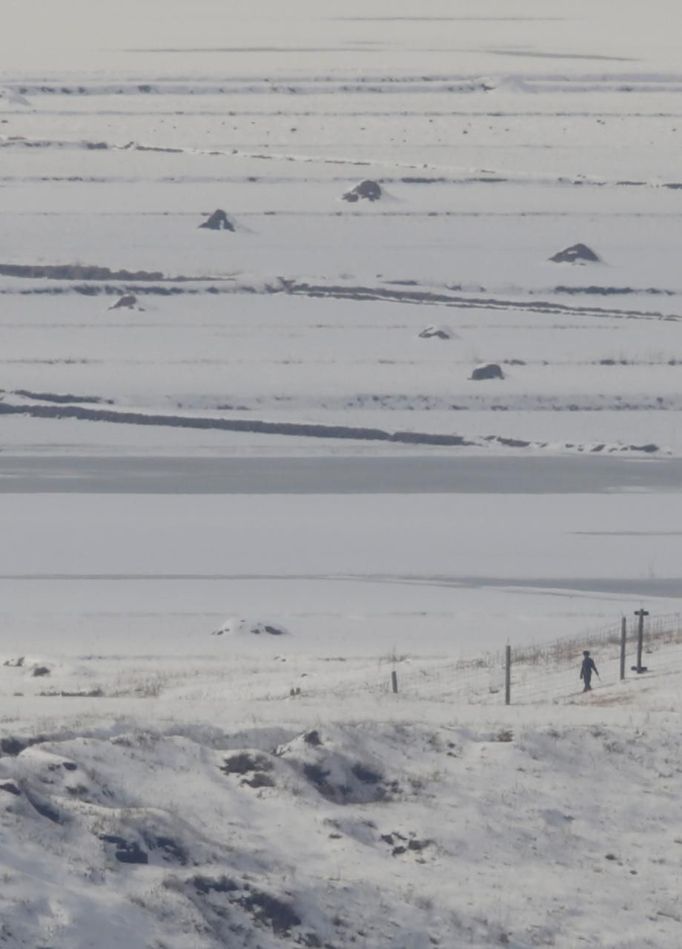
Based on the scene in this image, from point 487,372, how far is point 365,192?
1410 centimetres

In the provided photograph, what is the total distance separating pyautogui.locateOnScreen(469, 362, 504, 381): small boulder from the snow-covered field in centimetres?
6

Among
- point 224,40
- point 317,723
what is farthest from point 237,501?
point 224,40

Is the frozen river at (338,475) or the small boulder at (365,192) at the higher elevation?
Result: the small boulder at (365,192)

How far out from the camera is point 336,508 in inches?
1041

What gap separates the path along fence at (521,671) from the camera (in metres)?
16.6

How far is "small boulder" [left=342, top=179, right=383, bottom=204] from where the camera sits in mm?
46031

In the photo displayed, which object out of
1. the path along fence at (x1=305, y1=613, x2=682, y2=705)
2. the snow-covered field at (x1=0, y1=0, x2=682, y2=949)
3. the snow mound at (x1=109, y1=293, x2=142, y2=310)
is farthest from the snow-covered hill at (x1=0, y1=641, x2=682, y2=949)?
the snow mound at (x1=109, y1=293, x2=142, y2=310)

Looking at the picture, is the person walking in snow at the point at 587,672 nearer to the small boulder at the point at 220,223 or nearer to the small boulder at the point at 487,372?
the small boulder at the point at 487,372

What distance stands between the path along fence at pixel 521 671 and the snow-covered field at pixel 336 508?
3.4 inches

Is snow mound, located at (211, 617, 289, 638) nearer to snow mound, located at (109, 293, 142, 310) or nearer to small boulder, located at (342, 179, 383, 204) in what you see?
snow mound, located at (109, 293, 142, 310)

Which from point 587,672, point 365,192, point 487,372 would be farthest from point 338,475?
point 365,192

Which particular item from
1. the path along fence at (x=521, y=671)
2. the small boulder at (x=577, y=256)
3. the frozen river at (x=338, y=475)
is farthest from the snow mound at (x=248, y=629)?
the small boulder at (x=577, y=256)

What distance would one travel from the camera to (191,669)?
18922mm

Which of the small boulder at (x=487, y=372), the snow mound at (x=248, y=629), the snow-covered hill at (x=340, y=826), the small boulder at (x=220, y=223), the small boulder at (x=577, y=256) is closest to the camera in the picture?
the snow-covered hill at (x=340, y=826)
